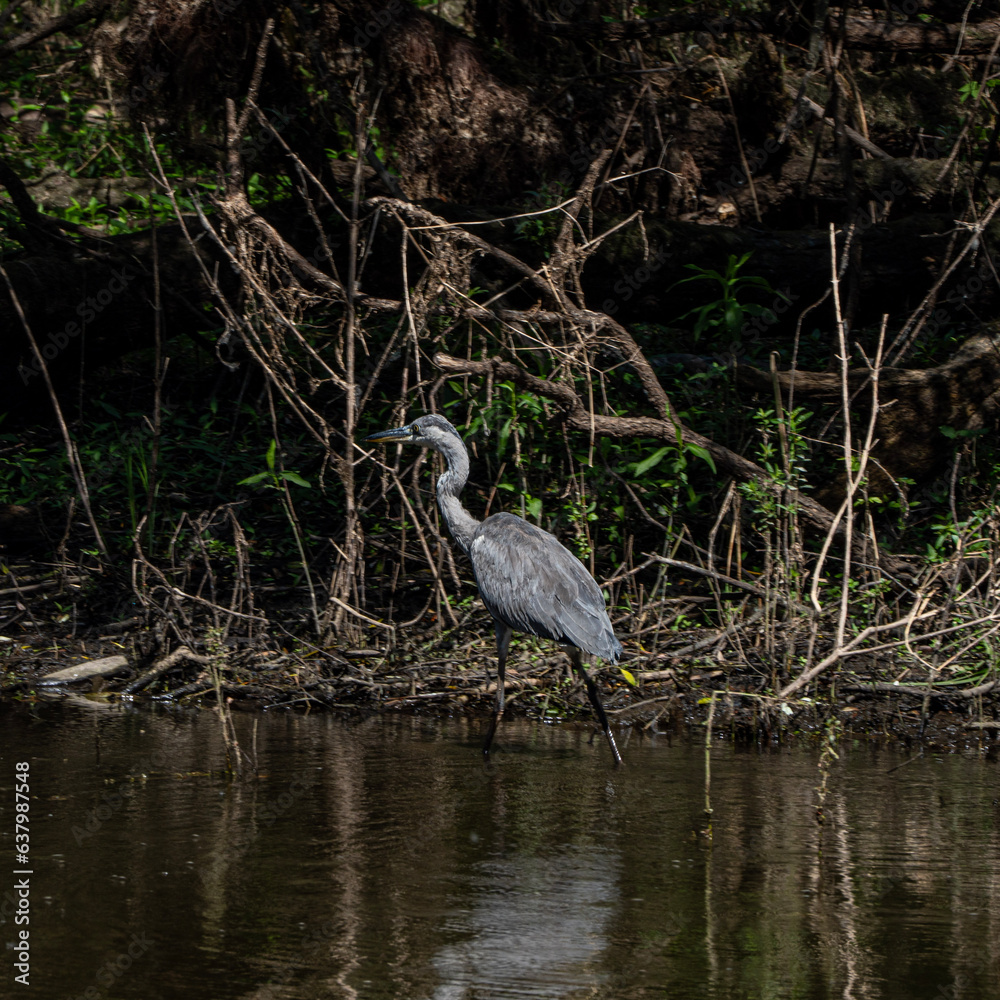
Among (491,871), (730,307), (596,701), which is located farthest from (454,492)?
(491,871)

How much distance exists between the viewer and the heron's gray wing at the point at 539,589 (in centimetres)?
639

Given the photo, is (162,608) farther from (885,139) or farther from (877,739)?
(885,139)

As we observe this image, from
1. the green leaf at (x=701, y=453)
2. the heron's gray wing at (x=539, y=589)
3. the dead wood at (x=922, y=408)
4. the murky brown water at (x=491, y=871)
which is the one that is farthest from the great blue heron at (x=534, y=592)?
the dead wood at (x=922, y=408)

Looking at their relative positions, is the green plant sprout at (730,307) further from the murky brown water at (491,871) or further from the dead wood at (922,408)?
the murky brown water at (491,871)

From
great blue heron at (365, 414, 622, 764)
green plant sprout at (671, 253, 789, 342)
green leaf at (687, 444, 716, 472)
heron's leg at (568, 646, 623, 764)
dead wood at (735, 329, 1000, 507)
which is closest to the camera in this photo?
heron's leg at (568, 646, 623, 764)

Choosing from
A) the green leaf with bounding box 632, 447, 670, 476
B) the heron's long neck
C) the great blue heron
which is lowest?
the great blue heron

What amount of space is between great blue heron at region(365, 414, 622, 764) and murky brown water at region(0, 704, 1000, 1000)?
0.58 metres

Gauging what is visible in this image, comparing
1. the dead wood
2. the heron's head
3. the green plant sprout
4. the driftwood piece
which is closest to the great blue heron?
the heron's head

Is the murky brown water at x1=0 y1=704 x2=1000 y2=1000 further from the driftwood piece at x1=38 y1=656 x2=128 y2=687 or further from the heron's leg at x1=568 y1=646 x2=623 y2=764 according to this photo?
the driftwood piece at x1=38 y1=656 x2=128 y2=687

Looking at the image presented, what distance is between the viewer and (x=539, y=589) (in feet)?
21.6

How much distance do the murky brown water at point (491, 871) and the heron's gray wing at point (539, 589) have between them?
661 mm

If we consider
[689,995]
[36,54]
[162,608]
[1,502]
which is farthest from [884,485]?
[36,54]

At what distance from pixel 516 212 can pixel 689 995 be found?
25.5ft

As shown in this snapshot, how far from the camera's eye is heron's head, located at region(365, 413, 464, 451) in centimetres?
751
